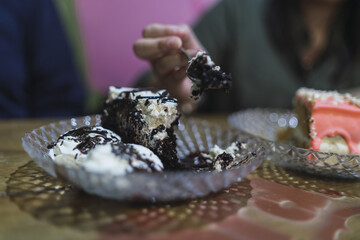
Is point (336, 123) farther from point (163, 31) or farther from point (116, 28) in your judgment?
point (116, 28)

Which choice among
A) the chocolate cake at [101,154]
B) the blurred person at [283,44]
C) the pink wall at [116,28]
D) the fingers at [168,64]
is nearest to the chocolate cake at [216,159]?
the chocolate cake at [101,154]

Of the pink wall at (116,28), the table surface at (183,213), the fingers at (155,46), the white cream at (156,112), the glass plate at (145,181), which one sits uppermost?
the pink wall at (116,28)

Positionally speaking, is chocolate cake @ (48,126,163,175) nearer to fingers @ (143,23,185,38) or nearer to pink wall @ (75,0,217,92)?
fingers @ (143,23,185,38)

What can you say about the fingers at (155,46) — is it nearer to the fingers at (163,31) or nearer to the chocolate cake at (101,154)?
the fingers at (163,31)

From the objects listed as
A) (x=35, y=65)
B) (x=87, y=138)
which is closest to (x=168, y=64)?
(x=87, y=138)

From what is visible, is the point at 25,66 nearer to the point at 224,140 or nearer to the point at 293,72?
the point at 224,140

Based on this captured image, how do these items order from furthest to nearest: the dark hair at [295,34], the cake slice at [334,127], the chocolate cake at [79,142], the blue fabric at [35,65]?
the dark hair at [295,34]
the blue fabric at [35,65]
the cake slice at [334,127]
the chocolate cake at [79,142]

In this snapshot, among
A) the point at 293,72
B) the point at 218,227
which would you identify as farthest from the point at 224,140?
the point at 293,72

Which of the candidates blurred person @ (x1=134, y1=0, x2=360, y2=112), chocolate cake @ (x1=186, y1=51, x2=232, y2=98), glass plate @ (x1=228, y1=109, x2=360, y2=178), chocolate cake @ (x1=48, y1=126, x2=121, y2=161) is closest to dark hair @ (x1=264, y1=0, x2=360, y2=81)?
blurred person @ (x1=134, y1=0, x2=360, y2=112)
